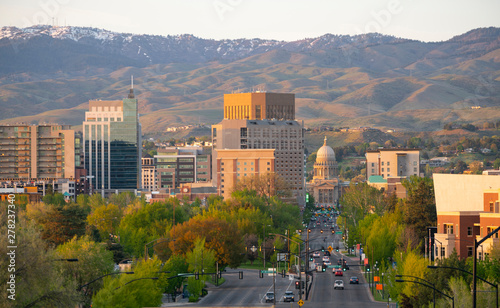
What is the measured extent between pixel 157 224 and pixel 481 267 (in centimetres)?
8015

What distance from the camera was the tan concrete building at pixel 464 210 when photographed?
10994 cm

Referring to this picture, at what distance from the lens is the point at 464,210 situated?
117m

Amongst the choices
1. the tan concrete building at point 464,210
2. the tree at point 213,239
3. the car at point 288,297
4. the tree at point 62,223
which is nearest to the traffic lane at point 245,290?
the car at point 288,297

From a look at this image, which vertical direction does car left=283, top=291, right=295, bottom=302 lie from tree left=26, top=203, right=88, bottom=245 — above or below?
below

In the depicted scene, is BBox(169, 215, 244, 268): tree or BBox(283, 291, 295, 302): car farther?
BBox(169, 215, 244, 268): tree

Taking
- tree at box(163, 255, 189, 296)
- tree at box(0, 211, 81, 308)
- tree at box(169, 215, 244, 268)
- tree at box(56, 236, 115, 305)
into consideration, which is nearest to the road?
tree at box(169, 215, 244, 268)

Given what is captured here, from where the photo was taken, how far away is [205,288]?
122812mm

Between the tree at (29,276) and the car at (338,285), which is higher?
the tree at (29,276)

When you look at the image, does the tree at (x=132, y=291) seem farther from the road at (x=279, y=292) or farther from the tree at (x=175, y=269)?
the tree at (x=175, y=269)

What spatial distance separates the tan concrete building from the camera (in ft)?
361

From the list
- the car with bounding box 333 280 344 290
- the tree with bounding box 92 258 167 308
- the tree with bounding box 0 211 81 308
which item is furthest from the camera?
the car with bounding box 333 280 344 290

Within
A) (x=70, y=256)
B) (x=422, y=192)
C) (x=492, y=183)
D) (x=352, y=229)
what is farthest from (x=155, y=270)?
(x=352, y=229)

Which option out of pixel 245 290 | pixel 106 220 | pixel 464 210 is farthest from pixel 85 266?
pixel 106 220

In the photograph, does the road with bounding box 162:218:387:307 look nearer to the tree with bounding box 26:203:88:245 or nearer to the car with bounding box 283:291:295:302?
the car with bounding box 283:291:295:302
